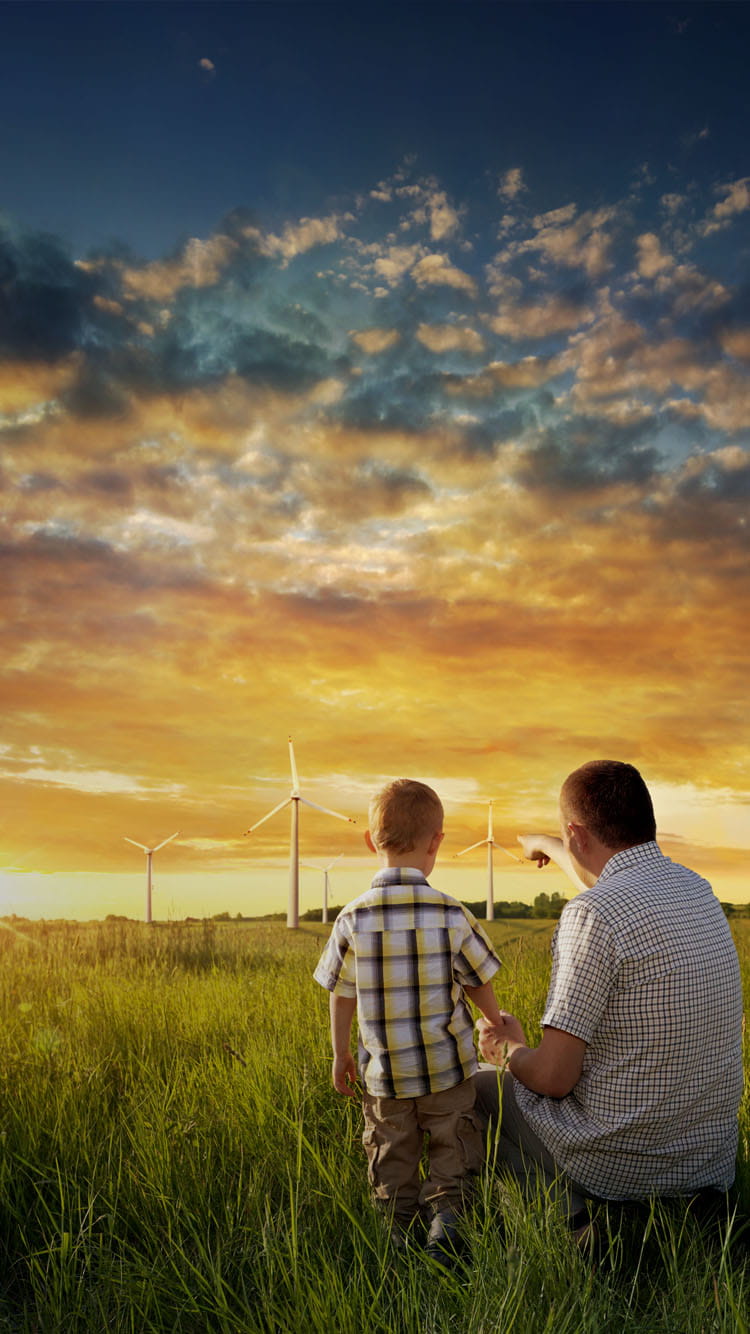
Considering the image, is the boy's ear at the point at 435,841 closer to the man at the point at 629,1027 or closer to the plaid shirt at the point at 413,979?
the plaid shirt at the point at 413,979

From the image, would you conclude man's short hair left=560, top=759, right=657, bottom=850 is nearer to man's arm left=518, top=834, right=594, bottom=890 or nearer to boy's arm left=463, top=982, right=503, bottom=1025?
man's arm left=518, top=834, right=594, bottom=890

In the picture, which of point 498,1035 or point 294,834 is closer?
point 498,1035

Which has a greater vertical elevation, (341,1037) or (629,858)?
(629,858)

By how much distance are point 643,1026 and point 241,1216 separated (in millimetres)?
2204

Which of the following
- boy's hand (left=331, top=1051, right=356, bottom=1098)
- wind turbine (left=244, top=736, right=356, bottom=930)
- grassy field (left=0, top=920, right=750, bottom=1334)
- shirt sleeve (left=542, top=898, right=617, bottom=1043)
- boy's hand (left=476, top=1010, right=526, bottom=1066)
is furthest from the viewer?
wind turbine (left=244, top=736, right=356, bottom=930)

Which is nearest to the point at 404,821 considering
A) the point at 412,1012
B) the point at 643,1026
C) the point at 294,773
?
the point at 412,1012

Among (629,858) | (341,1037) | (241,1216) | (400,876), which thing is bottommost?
(241,1216)

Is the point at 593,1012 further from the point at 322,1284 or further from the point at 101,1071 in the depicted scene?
the point at 101,1071

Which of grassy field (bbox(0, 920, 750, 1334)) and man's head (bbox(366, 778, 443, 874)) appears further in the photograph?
man's head (bbox(366, 778, 443, 874))

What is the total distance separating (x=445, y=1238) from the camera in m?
4.01

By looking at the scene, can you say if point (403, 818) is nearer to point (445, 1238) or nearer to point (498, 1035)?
point (498, 1035)

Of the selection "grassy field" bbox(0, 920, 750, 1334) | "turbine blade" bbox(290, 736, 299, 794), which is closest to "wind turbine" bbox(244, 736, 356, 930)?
"turbine blade" bbox(290, 736, 299, 794)

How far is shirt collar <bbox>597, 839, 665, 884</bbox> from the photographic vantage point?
4.08 metres

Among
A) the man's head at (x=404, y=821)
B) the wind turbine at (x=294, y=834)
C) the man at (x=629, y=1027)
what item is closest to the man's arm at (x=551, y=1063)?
the man at (x=629, y=1027)
